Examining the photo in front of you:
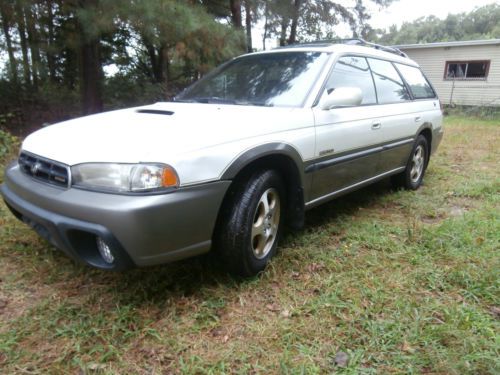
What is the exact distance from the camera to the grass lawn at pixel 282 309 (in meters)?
1.93

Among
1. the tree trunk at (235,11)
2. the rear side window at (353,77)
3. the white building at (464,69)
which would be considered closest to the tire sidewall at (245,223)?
the rear side window at (353,77)

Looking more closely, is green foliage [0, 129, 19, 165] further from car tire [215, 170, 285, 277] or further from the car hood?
car tire [215, 170, 285, 277]

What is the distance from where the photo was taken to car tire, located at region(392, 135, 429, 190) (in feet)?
15.2

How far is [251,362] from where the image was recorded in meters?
1.93

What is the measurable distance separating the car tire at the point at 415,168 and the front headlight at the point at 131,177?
11.3 feet

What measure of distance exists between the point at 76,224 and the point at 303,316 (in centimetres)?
135

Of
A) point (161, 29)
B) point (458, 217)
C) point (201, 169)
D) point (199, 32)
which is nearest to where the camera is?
point (201, 169)

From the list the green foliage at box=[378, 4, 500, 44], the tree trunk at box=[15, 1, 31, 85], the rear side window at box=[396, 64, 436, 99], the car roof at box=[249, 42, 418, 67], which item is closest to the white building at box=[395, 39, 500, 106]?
the rear side window at box=[396, 64, 436, 99]

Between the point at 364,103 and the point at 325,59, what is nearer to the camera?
the point at 325,59

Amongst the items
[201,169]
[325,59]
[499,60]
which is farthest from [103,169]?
[499,60]

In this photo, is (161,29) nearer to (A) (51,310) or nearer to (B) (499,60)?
(A) (51,310)

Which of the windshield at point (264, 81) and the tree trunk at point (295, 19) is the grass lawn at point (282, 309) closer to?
the windshield at point (264, 81)

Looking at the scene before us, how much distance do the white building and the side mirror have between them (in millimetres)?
16143

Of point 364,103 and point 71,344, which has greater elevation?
point 364,103
